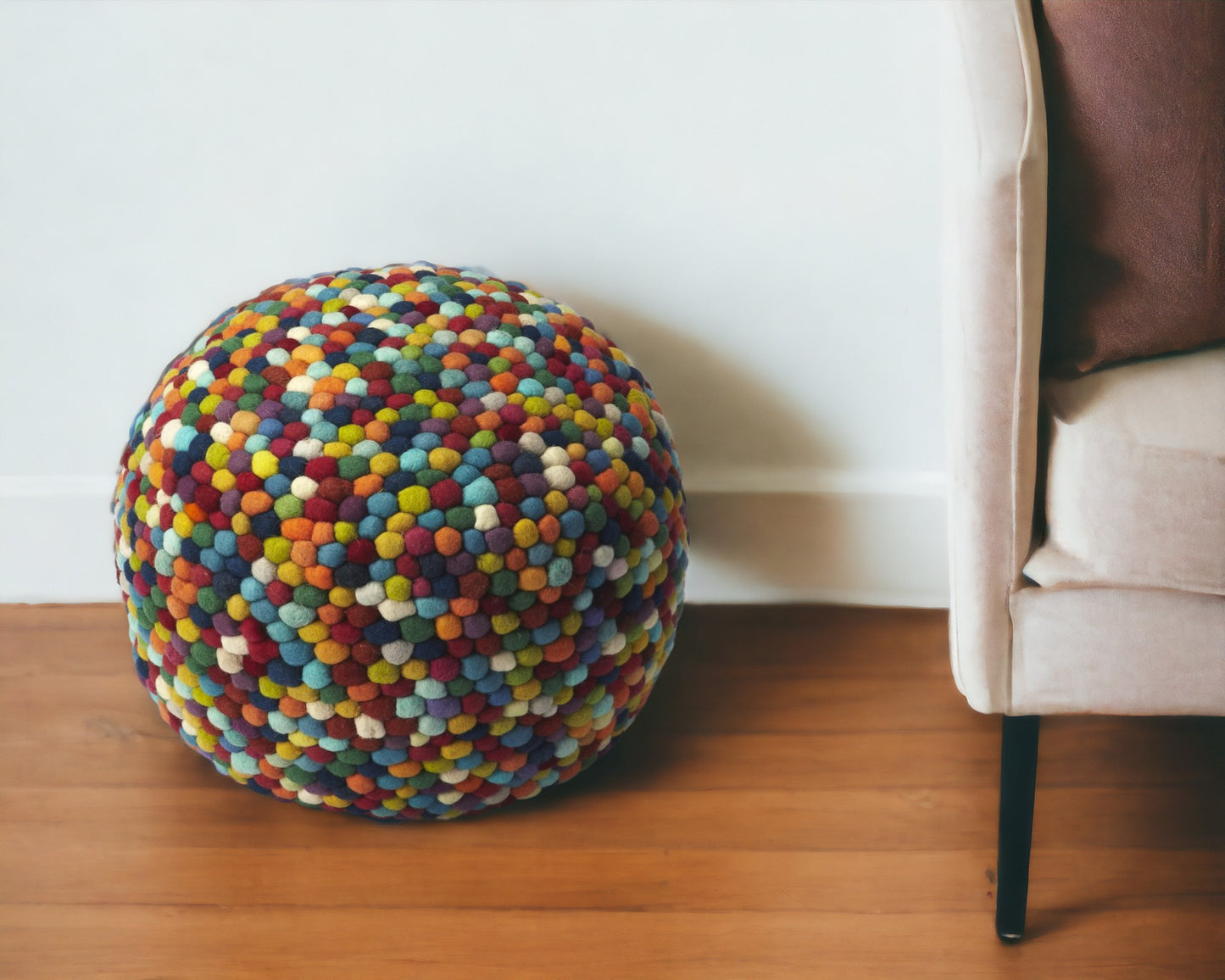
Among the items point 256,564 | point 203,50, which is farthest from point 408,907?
point 203,50

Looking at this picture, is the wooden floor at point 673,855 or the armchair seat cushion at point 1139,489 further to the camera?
the wooden floor at point 673,855

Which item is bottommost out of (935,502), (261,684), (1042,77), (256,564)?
(935,502)

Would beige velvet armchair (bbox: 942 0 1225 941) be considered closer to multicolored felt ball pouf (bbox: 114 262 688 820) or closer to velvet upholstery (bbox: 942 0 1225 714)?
velvet upholstery (bbox: 942 0 1225 714)

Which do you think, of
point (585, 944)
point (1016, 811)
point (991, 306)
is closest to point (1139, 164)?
point (991, 306)

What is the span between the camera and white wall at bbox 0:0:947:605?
1.20m

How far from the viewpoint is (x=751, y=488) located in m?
1.39

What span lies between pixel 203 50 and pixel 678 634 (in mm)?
917

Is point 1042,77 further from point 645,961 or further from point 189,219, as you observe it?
point 189,219

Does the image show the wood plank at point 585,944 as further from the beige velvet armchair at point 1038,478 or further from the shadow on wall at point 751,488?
the shadow on wall at point 751,488

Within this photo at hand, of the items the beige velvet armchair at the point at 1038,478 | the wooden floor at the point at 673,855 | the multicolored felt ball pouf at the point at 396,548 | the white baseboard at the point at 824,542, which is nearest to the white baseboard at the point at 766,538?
the white baseboard at the point at 824,542

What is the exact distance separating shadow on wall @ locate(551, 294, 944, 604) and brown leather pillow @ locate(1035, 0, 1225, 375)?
503 mm

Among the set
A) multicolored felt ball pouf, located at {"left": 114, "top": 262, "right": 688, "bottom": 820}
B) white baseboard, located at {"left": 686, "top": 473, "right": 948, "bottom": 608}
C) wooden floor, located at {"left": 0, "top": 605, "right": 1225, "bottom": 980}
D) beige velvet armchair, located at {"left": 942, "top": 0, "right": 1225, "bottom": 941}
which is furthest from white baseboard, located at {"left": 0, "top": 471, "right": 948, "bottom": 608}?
beige velvet armchair, located at {"left": 942, "top": 0, "right": 1225, "bottom": 941}

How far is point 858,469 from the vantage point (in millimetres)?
1383

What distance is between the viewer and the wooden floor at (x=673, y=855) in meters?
0.91
